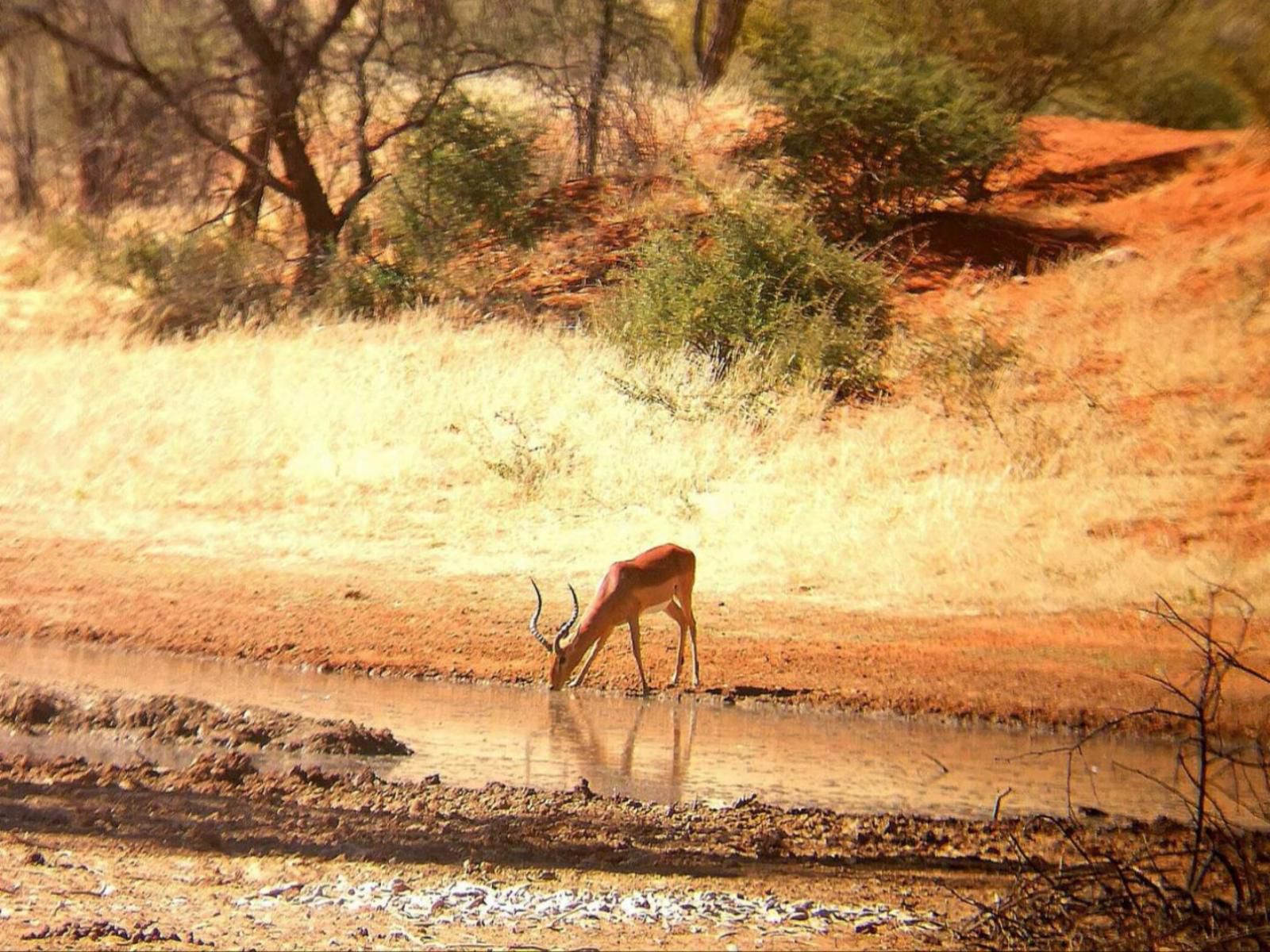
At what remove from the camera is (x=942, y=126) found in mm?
24297

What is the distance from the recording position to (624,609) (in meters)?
10.8

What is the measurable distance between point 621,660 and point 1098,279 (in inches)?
515

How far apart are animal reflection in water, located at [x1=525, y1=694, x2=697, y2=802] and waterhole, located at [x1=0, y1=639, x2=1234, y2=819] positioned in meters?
0.02

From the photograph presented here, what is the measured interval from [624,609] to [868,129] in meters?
15.4

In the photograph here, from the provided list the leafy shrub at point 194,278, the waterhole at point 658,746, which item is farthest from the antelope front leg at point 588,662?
the leafy shrub at point 194,278

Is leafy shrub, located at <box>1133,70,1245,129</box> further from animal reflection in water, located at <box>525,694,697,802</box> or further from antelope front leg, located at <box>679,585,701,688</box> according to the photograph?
animal reflection in water, located at <box>525,694,697,802</box>

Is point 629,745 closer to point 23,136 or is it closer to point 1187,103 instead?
point 23,136

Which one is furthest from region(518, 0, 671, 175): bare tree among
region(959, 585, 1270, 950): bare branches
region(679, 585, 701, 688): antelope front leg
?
Result: region(959, 585, 1270, 950): bare branches

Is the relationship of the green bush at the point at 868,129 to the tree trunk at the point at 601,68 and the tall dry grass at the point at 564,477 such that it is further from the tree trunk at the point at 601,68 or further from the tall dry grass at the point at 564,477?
the tall dry grass at the point at 564,477

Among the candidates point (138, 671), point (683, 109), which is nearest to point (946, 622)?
point (138, 671)

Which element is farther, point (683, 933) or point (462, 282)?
point (462, 282)

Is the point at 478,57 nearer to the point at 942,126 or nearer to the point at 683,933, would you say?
the point at 942,126

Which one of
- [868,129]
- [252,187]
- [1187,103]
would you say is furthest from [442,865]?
[1187,103]

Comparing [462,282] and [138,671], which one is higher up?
[462,282]
